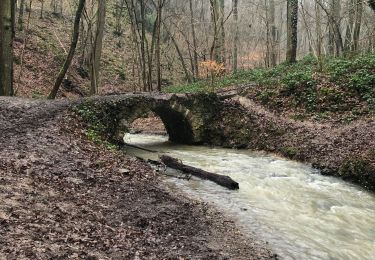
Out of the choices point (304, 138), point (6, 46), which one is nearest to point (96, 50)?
point (6, 46)

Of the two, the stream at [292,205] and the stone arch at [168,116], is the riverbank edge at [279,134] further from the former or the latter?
the stream at [292,205]

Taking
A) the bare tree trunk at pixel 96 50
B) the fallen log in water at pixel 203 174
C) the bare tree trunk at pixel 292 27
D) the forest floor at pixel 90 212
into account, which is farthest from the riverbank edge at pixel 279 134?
the bare tree trunk at pixel 292 27

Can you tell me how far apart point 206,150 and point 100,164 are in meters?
7.80

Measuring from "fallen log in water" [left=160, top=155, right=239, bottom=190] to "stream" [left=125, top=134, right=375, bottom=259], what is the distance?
20 centimetres

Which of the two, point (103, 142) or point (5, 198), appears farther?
point (103, 142)

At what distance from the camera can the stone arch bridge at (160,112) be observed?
14.4 meters

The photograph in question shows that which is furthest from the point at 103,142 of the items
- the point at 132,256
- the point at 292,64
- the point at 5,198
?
the point at 292,64

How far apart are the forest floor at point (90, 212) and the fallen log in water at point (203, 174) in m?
1.22

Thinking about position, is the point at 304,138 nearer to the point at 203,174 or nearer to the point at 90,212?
the point at 203,174

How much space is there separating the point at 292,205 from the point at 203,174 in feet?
8.97

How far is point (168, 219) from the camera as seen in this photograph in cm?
738

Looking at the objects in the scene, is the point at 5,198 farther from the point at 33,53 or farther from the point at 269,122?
the point at 33,53

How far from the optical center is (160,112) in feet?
61.1

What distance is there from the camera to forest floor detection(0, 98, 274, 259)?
5.43 meters
